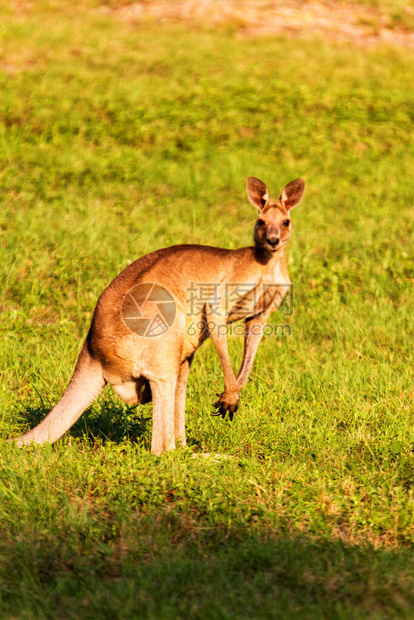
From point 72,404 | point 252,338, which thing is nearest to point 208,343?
point 252,338

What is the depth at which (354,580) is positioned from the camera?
2984 millimetres

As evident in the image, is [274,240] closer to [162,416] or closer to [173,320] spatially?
[173,320]

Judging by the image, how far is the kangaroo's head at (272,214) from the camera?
3936 millimetres

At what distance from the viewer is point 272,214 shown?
402 centimetres

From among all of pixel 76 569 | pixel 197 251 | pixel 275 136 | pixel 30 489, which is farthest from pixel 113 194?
pixel 76 569

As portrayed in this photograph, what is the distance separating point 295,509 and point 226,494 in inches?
13.4

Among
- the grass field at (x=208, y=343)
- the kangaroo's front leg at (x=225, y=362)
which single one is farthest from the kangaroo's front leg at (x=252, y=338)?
the grass field at (x=208, y=343)

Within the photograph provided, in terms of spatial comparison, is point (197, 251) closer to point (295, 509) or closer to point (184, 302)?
point (184, 302)

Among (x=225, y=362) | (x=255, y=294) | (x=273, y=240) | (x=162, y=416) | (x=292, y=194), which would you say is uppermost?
(x=292, y=194)

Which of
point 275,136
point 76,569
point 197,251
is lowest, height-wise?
point 76,569

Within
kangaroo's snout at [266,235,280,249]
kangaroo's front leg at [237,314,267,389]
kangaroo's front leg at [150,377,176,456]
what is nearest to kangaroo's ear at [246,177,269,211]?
kangaroo's snout at [266,235,280,249]

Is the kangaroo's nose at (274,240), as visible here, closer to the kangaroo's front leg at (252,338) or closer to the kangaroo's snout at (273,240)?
the kangaroo's snout at (273,240)

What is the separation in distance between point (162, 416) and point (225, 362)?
439 millimetres

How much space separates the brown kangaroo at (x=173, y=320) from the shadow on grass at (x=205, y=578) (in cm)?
68
